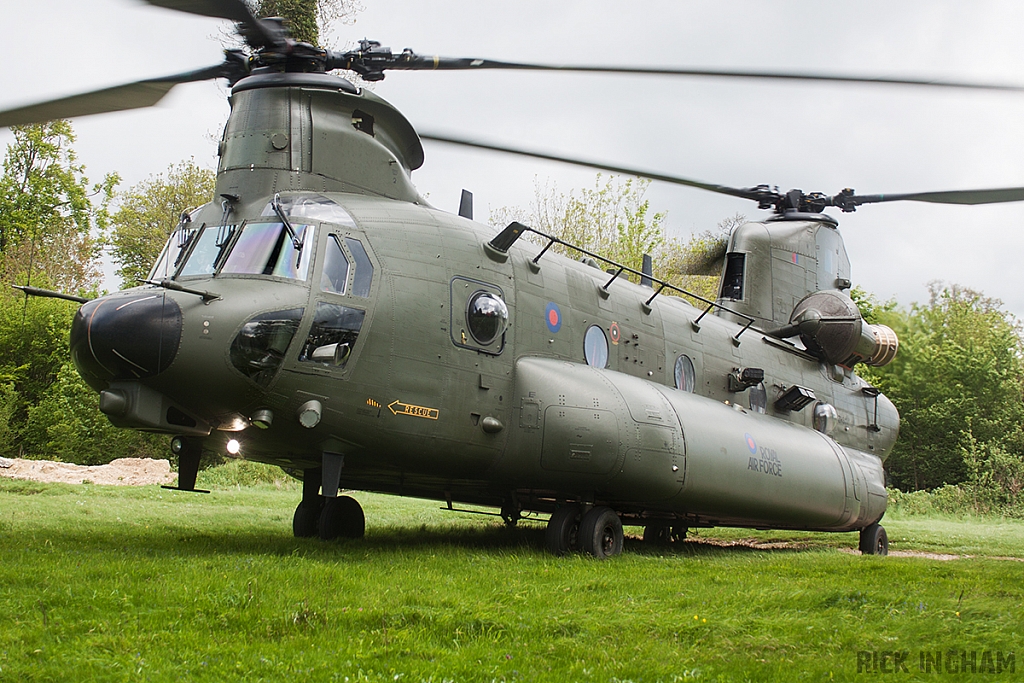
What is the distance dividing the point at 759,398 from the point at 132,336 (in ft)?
36.1

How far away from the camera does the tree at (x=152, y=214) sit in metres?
38.9

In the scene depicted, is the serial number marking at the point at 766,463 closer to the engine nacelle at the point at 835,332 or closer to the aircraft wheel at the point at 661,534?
the aircraft wheel at the point at 661,534

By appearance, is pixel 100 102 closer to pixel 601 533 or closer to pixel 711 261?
pixel 601 533

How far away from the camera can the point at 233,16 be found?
28.5 feet

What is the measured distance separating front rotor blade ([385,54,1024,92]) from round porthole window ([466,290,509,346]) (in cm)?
268

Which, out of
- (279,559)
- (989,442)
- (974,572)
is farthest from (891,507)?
(279,559)

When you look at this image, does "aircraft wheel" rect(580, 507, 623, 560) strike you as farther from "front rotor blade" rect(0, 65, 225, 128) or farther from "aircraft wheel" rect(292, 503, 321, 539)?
"front rotor blade" rect(0, 65, 225, 128)

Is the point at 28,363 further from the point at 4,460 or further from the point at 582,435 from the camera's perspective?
the point at 582,435

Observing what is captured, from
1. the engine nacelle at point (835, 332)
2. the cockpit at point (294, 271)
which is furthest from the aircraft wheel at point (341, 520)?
the engine nacelle at point (835, 332)

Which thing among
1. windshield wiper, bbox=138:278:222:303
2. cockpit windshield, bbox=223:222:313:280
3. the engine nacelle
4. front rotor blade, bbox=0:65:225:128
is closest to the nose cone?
windshield wiper, bbox=138:278:222:303

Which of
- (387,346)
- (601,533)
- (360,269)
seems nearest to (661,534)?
(601,533)

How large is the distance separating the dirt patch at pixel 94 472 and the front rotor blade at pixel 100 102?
1407 centimetres

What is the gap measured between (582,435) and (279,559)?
389cm

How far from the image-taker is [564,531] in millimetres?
10945
